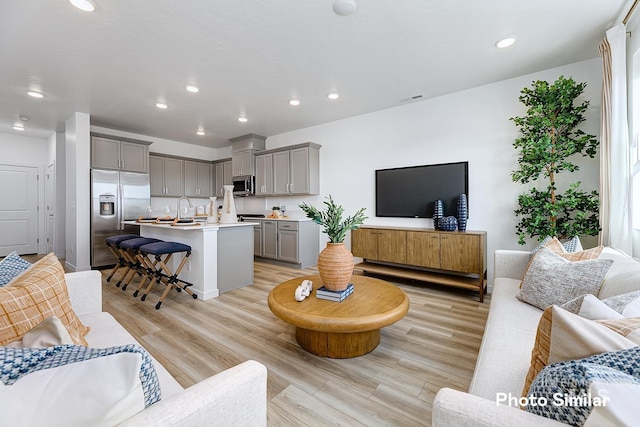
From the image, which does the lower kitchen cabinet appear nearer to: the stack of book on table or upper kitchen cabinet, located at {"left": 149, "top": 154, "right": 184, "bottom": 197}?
upper kitchen cabinet, located at {"left": 149, "top": 154, "right": 184, "bottom": 197}

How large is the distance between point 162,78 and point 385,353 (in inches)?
149

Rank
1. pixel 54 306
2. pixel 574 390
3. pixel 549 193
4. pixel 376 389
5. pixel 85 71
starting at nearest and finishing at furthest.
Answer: pixel 574 390 → pixel 54 306 → pixel 376 389 → pixel 549 193 → pixel 85 71

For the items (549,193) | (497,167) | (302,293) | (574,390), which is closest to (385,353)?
(302,293)

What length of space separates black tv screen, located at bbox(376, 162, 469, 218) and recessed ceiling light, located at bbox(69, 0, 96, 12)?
144 inches

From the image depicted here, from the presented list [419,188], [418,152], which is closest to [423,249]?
[419,188]

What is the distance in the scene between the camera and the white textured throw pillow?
488 mm

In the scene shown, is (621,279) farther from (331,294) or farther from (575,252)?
(331,294)

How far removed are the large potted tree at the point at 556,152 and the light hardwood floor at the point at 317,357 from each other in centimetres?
115

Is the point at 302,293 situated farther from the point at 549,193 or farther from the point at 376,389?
the point at 549,193

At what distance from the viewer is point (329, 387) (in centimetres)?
162

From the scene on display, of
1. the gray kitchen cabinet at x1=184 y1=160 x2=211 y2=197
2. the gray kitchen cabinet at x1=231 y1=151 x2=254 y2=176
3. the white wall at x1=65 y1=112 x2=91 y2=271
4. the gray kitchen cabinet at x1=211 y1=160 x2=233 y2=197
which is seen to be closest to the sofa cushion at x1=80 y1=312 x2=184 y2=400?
the white wall at x1=65 y1=112 x2=91 y2=271

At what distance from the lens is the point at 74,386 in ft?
1.76

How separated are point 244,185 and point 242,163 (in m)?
0.49

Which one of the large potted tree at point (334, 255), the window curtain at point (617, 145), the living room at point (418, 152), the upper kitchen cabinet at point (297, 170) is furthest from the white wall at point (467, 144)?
the large potted tree at point (334, 255)
